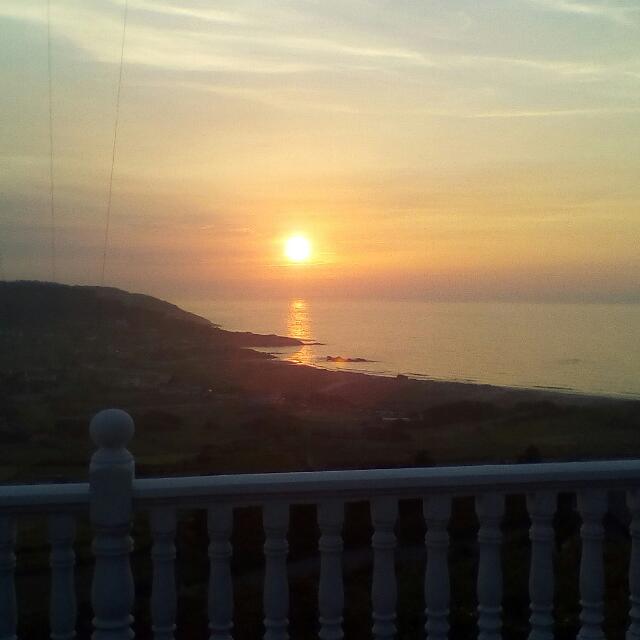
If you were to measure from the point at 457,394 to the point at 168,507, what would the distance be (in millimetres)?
9039

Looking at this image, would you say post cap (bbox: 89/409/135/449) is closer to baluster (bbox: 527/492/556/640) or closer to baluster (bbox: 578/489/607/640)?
baluster (bbox: 527/492/556/640)

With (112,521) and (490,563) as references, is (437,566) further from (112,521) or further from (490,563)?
(112,521)

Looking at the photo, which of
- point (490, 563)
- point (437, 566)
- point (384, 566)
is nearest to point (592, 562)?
point (490, 563)

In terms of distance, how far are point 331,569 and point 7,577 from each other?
1.16 metres

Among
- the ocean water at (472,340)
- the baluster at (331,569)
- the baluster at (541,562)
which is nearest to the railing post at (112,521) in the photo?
the baluster at (331,569)

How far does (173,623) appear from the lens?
2.73m

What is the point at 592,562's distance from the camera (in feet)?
9.39

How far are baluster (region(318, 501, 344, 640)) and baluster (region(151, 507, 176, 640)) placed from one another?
548 mm

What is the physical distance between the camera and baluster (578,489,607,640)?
9.36ft

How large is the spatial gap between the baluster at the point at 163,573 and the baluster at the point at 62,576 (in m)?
0.29

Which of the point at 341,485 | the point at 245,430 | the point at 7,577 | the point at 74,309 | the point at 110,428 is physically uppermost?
the point at 74,309

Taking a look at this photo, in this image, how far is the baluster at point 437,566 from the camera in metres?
2.79

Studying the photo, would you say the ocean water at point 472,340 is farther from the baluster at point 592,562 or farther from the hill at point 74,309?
the baluster at point 592,562

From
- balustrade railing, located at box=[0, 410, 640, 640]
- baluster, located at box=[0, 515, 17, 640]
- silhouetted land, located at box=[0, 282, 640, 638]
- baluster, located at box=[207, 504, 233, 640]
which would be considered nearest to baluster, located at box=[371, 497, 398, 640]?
balustrade railing, located at box=[0, 410, 640, 640]
